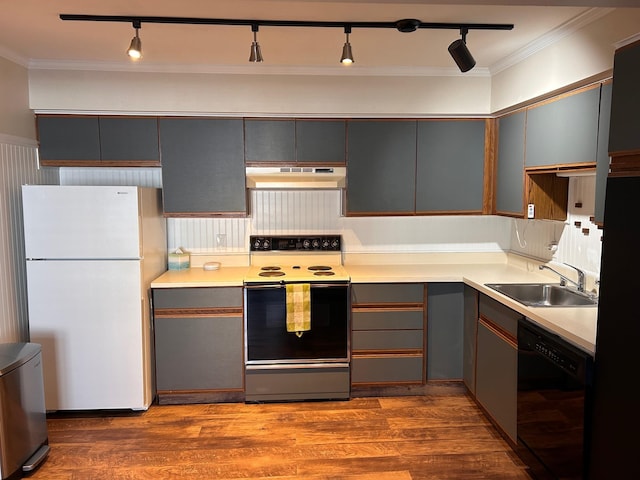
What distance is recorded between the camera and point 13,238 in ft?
10.2

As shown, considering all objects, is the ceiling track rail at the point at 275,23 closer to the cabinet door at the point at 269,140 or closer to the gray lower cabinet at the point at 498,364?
the cabinet door at the point at 269,140

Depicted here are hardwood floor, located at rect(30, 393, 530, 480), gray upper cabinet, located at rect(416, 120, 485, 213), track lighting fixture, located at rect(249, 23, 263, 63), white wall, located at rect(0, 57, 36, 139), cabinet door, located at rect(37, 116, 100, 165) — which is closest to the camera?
track lighting fixture, located at rect(249, 23, 263, 63)

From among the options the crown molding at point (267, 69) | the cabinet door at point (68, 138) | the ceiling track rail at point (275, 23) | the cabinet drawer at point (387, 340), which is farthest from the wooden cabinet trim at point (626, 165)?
the cabinet door at point (68, 138)

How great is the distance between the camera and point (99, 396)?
126 inches

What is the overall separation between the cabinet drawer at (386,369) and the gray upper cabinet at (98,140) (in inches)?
86.3

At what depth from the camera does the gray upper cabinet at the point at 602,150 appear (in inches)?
88.0

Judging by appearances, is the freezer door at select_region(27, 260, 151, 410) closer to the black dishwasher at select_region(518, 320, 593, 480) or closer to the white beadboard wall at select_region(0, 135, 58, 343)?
the white beadboard wall at select_region(0, 135, 58, 343)

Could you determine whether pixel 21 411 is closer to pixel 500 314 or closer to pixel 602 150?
pixel 500 314

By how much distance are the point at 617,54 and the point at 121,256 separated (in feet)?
9.58

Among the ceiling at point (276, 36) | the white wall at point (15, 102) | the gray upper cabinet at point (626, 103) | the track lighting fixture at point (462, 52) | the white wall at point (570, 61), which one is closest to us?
the gray upper cabinet at point (626, 103)

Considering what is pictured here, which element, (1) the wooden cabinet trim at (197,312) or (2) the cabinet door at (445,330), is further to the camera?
(2) the cabinet door at (445,330)

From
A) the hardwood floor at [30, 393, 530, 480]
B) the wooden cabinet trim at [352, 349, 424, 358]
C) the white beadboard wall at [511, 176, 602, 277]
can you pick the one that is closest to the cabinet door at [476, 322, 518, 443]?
the hardwood floor at [30, 393, 530, 480]

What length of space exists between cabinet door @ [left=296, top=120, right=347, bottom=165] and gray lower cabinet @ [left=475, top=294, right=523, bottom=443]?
59.4 inches

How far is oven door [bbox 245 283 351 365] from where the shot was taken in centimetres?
336
